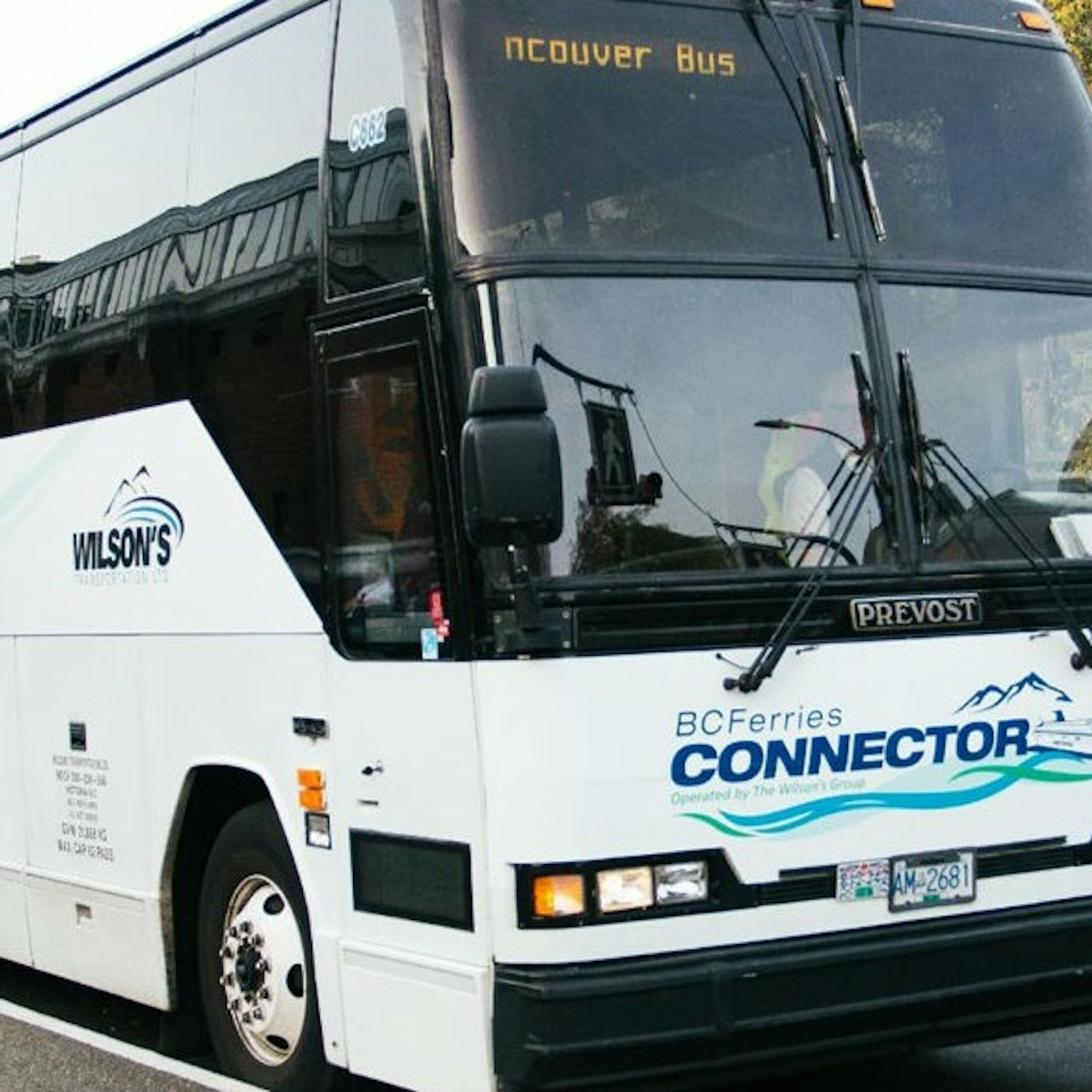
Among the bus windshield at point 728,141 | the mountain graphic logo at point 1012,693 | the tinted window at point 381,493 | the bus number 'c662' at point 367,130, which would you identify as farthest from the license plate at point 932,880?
the bus number 'c662' at point 367,130

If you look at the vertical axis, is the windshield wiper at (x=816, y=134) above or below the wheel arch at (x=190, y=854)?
above

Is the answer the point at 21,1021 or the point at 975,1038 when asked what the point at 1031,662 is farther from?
the point at 21,1021

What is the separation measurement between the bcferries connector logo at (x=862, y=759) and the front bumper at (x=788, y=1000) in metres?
0.38

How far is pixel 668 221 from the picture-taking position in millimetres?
6422

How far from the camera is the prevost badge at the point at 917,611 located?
6.32 metres

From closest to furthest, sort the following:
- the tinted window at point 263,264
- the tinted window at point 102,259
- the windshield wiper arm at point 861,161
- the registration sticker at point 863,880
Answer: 1. the registration sticker at point 863,880
2. the windshield wiper arm at point 861,161
3. the tinted window at point 263,264
4. the tinted window at point 102,259

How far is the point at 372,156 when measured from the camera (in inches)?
262

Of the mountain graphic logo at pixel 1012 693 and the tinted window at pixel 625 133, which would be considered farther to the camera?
the mountain graphic logo at pixel 1012 693

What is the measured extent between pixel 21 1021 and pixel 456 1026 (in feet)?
11.9

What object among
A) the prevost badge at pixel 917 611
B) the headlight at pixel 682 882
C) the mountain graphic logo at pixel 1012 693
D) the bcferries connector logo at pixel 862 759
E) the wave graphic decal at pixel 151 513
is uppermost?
the wave graphic decal at pixel 151 513

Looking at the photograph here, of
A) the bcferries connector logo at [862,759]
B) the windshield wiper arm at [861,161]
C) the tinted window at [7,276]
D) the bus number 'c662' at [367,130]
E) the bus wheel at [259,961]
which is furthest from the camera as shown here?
the tinted window at [7,276]

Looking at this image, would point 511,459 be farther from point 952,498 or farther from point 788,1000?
point 788,1000

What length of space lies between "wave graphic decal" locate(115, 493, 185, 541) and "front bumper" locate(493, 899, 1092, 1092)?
257cm

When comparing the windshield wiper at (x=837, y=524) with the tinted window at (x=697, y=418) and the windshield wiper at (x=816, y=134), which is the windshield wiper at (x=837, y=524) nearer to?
the tinted window at (x=697, y=418)
